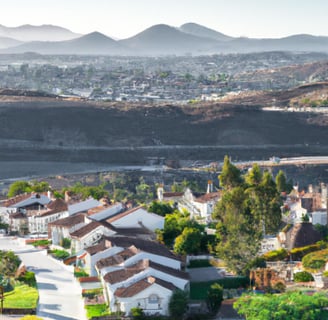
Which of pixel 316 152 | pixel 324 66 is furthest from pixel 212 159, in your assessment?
pixel 324 66

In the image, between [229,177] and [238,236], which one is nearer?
[238,236]

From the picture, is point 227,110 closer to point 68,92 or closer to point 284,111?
point 284,111

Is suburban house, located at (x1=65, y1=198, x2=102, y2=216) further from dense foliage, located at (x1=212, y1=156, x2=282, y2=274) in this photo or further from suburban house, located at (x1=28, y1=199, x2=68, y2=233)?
dense foliage, located at (x1=212, y1=156, x2=282, y2=274)

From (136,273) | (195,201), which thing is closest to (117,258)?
(136,273)

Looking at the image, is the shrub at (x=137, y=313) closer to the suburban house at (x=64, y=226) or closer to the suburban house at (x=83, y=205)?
the suburban house at (x=64, y=226)

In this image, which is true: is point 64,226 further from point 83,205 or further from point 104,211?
point 83,205

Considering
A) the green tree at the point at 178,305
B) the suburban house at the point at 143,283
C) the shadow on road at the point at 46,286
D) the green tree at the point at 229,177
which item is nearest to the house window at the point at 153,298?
the suburban house at the point at 143,283

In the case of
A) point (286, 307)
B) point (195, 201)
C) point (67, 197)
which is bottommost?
point (195, 201)
